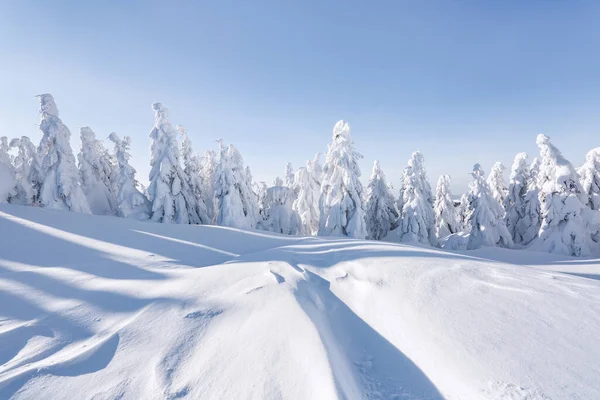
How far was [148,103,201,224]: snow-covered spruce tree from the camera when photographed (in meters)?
20.7

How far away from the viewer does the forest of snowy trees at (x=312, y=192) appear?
18.5m

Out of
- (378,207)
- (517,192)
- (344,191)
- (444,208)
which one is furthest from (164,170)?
(517,192)

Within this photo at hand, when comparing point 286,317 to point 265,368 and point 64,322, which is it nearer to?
point 265,368

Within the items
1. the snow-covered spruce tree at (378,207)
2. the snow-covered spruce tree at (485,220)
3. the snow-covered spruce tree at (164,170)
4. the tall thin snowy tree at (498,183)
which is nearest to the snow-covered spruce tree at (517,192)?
the tall thin snowy tree at (498,183)

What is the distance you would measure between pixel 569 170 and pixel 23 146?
1720 inches

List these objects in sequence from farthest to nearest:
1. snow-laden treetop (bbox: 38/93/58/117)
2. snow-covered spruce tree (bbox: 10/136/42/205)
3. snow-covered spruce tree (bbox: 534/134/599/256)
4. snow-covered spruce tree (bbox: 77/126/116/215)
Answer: snow-covered spruce tree (bbox: 77/126/116/215) < snow-covered spruce tree (bbox: 10/136/42/205) < snow-laden treetop (bbox: 38/93/58/117) < snow-covered spruce tree (bbox: 534/134/599/256)

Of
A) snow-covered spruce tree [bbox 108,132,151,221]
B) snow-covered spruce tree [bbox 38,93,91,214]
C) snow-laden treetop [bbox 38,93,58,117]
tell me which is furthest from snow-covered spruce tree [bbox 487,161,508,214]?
snow-laden treetop [bbox 38,93,58,117]

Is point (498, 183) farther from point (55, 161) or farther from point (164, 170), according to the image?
point (55, 161)

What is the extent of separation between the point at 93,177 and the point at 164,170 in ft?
35.5

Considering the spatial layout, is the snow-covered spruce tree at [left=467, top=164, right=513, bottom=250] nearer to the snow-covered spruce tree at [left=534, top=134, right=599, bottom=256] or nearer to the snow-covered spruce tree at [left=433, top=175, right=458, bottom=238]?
the snow-covered spruce tree at [left=534, top=134, right=599, bottom=256]

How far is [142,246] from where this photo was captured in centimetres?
892

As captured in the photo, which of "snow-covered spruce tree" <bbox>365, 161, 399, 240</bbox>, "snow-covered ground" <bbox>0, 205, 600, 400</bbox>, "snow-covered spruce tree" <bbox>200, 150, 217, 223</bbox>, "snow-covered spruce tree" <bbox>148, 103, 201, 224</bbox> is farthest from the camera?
"snow-covered spruce tree" <bbox>200, 150, 217, 223</bbox>

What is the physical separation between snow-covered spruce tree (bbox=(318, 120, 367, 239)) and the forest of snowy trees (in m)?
0.08

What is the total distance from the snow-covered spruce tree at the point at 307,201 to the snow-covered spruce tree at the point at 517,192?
20545 mm
